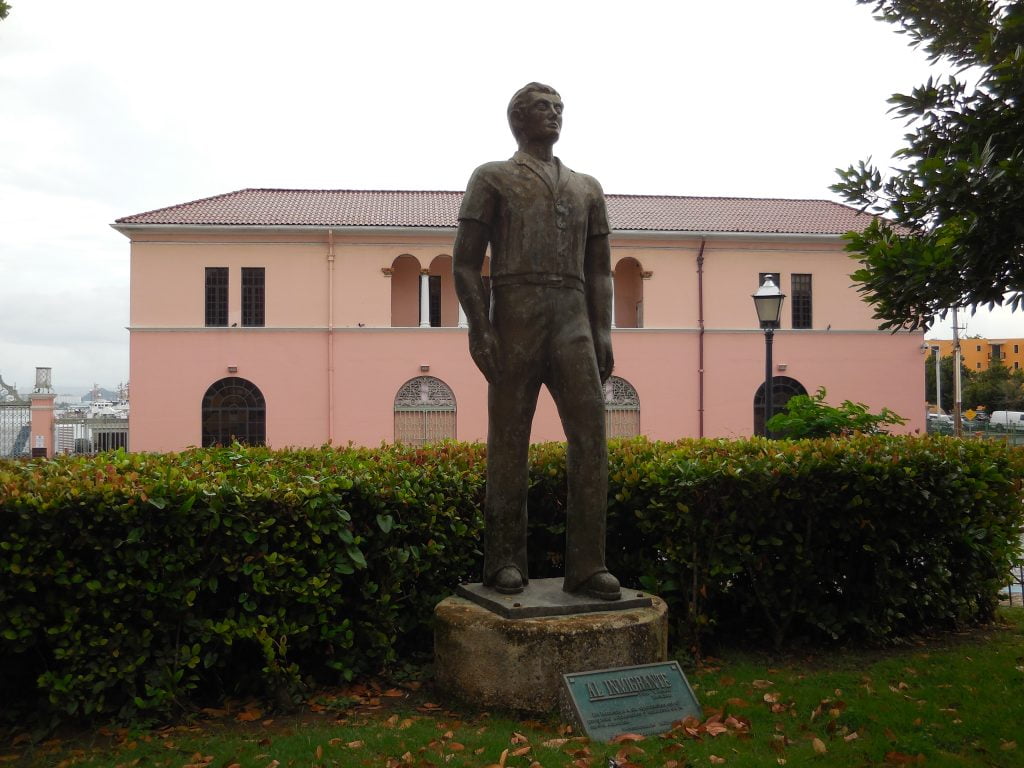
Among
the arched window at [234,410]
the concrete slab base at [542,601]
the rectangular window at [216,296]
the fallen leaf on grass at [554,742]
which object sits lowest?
the fallen leaf on grass at [554,742]

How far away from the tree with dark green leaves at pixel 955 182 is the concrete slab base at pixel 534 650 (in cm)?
262

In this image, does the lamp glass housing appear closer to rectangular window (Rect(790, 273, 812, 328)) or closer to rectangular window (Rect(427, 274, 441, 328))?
rectangular window (Rect(790, 273, 812, 328))

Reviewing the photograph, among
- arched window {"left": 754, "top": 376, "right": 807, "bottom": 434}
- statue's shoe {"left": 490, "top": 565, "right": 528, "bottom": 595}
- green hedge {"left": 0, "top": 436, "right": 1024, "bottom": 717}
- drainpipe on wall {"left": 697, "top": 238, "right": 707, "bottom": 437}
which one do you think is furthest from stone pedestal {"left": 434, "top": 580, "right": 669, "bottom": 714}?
arched window {"left": 754, "top": 376, "right": 807, "bottom": 434}

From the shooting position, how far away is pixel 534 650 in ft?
13.7

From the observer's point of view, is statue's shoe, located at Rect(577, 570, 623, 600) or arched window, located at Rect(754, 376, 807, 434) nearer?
statue's shoe, located at Rect(577, 570, 623, 600)

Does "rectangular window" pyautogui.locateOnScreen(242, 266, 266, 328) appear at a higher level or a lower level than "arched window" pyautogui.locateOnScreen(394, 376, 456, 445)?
higher

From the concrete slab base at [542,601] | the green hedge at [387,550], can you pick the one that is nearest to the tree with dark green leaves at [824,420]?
the green hedge at [387,550]

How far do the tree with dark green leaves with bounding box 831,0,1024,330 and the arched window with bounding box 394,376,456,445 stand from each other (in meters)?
21.1

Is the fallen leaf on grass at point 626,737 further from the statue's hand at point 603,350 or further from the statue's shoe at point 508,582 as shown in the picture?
the statue's hand at point 603,350

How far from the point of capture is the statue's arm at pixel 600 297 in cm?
477

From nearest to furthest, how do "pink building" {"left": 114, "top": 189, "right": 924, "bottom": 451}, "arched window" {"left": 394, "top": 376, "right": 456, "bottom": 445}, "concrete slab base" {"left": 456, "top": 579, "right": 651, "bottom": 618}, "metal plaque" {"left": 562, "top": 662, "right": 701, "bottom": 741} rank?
"metal plaque" {"left": 562, "top": 662, "right": 701, "bottom": 741} < "concrete slab base" {"left": 456, "top": 579, "right": 651, "bottom": 618} < "pink building" {"left": 114, "top": 189, "right": 924, "bottom": 451} < "arched window" {"left": 394, "top": 376, "right": 456, "bottom": 445}

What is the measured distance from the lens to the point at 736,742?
3945mm

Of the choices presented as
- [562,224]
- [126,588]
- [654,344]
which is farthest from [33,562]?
[654,344]

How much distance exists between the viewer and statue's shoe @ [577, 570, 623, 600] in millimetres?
4504
